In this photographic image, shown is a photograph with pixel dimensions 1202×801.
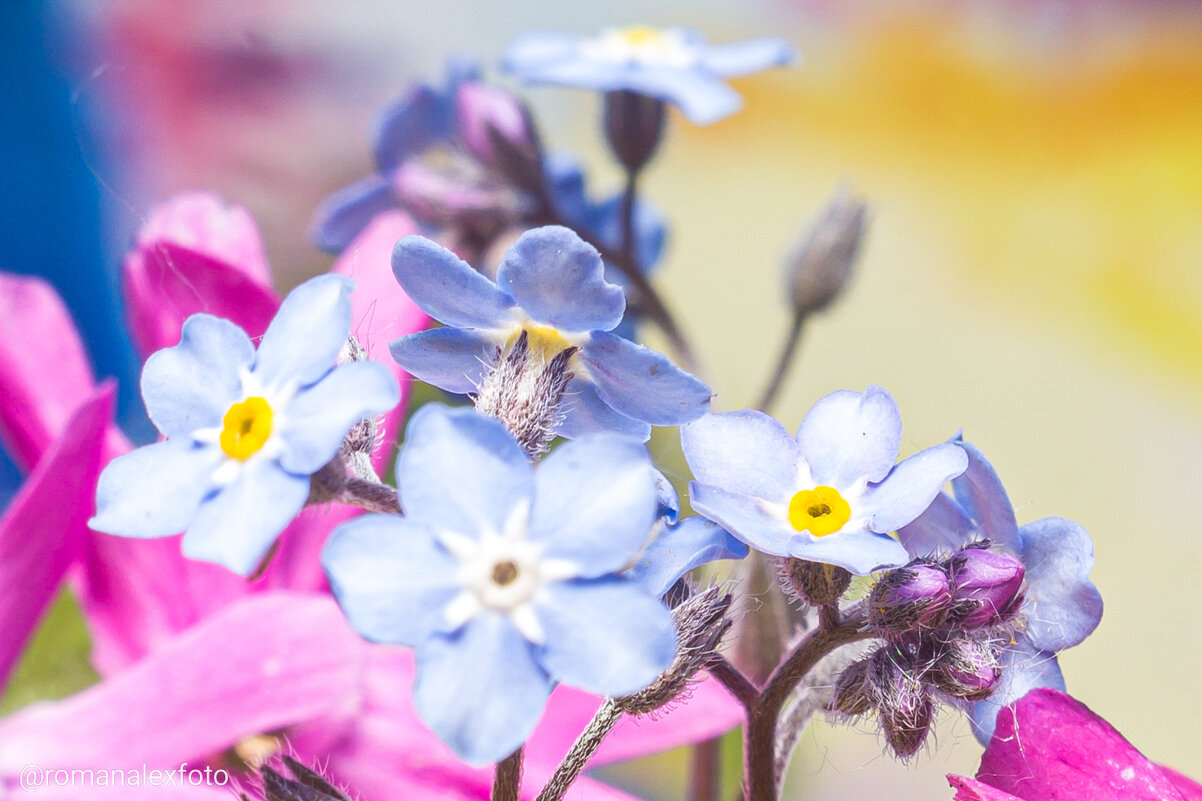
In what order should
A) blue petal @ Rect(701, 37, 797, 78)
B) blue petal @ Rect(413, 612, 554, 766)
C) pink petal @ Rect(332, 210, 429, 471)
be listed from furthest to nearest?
blue petal @ Rect(701, 37, 797, 78) → pink petal @ Rect(332, 210, 429, 471) → blue petal @ Rect(413, 612, 554, 766)

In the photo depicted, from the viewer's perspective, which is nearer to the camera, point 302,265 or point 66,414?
point 66,414

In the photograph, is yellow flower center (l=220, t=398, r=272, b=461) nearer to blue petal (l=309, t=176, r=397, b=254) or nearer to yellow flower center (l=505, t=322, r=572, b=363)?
yellow flower center (l=505, t=322, r=572, b=363)

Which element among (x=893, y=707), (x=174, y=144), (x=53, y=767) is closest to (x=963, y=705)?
(x=893, y=707)

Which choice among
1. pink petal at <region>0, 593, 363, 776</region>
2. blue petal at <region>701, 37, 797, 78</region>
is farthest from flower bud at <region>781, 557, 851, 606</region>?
blue petal at <region>701, 37, 797, 78</region>

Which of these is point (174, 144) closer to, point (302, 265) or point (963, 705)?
point (302, 265)

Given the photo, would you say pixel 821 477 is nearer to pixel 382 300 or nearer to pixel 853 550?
pixel 853 550

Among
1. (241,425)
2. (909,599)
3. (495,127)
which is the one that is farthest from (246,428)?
(495,127)
